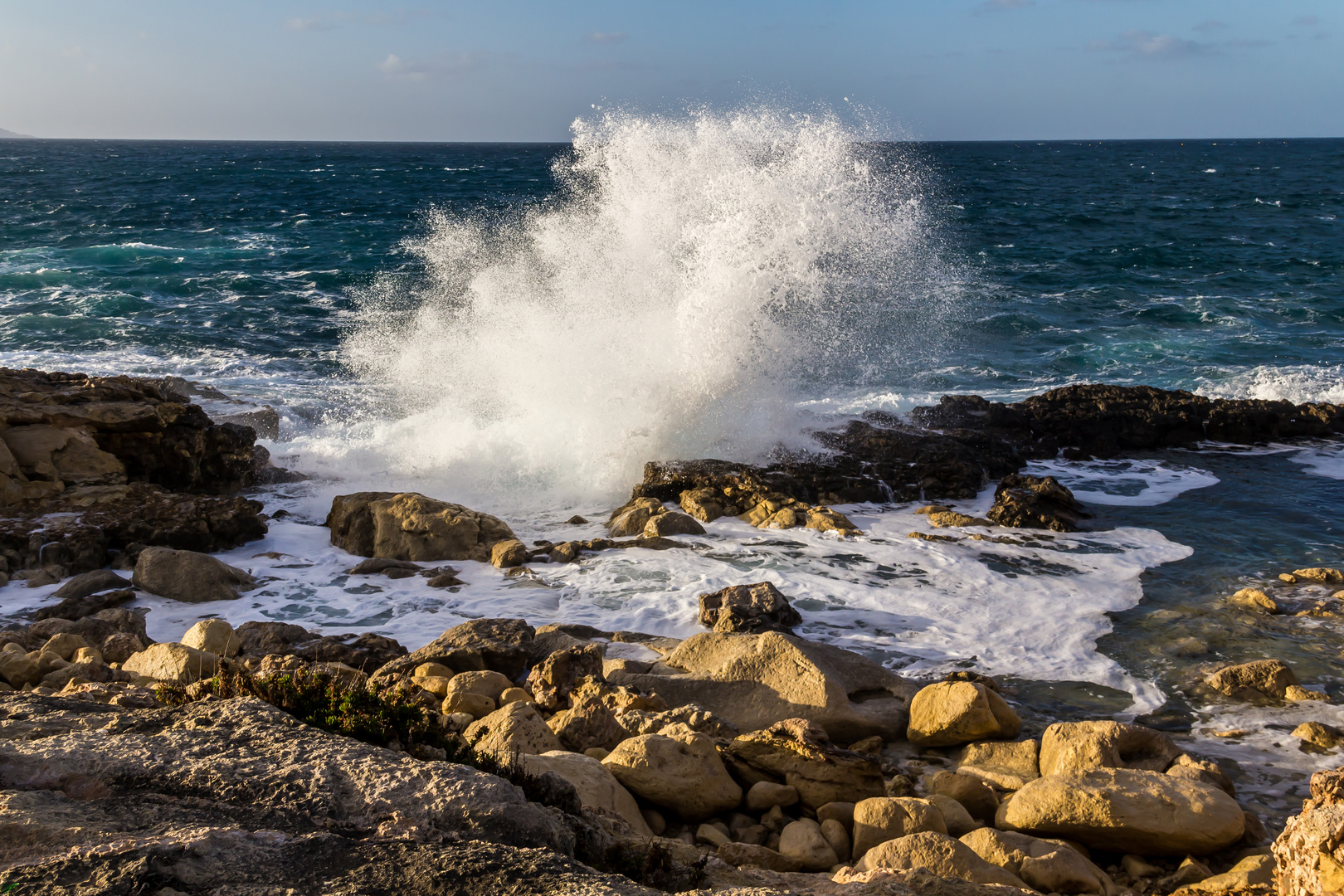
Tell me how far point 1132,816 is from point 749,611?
12.0 ft

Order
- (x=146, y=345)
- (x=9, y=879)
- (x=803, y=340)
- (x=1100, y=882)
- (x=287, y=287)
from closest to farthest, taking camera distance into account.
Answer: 1. (x=9, y=879)
2. (x=1100, y=882)
3. (x=803, y=340)
4. (x=146, y=345)
5. (x=287, y=287)

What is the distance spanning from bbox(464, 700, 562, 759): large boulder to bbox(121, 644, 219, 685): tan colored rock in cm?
191

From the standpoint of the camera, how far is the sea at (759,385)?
809 centimetres

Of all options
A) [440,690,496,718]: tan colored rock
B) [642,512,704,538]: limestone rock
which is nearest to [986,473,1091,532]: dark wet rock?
[642,512,704,538]: limestone rock

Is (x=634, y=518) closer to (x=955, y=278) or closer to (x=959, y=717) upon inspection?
(x=959, y=717)

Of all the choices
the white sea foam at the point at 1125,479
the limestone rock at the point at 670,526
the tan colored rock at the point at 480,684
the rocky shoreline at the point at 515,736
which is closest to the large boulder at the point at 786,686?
the rocky shoreline at the point at 515,736

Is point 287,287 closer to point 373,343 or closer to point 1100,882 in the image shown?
point 373,343

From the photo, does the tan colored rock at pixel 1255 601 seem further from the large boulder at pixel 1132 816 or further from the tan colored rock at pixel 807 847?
the tan colored rock at pixel 807 847

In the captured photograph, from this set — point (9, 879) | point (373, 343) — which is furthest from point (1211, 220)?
point (9, 879)

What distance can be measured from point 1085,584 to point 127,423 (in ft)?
35.8

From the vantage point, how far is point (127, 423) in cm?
1104

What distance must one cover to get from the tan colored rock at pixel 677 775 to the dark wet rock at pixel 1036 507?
21.8 feet

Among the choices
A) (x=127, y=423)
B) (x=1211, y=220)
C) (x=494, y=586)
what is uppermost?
(x=1211, y=220)

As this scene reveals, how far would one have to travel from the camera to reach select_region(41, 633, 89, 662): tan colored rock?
6676 mm
